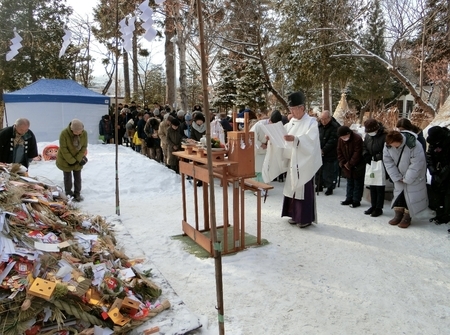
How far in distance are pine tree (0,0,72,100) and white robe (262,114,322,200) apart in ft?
72.6

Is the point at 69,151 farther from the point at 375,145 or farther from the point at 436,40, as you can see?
the point at 436,40

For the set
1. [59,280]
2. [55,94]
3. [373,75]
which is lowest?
[59,280]

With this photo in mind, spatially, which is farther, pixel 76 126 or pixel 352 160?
pixel 76 126

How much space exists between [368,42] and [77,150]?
944 inches

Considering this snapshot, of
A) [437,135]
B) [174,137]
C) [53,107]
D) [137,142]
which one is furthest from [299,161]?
[53,107]

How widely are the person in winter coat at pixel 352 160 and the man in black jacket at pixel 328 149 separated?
71 centimetres

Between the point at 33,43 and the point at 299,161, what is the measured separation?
22.5 meters

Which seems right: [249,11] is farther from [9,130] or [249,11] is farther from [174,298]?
[174,298]

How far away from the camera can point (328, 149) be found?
7.46 m

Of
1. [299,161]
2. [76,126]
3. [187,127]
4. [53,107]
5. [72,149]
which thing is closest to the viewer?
[299,161]

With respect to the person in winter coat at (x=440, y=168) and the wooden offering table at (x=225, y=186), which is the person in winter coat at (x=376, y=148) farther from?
the wooden offering table at (x=225, y=186)

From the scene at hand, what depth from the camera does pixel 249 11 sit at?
53.7 ft

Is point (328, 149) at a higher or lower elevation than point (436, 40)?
lower

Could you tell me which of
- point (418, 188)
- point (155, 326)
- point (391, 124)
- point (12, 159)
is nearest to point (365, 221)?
point (418, 188)
